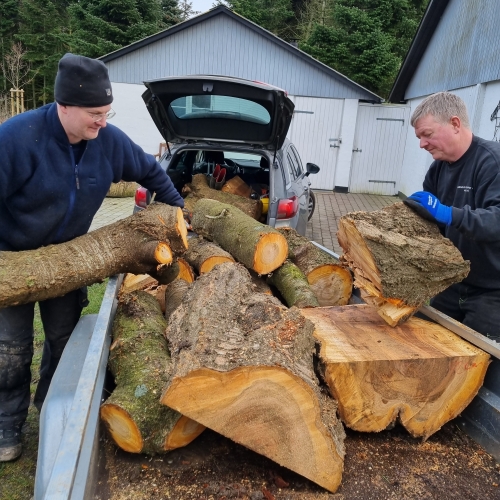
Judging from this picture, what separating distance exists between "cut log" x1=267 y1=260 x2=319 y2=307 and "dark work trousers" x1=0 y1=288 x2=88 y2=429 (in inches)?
54.5

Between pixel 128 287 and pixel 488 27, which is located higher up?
pixel 488 27

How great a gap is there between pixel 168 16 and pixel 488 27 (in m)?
20.3

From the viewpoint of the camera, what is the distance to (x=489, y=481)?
1.87 meters

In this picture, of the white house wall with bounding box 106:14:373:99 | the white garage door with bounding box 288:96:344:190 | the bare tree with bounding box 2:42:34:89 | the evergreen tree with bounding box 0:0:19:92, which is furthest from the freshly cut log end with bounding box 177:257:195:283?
the evergreen tree with bounding box 0:0:19:92

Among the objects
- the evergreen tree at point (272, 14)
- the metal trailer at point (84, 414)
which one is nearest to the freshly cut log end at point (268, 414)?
the metal trailer at point (84, 414)

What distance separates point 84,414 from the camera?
1477 mm

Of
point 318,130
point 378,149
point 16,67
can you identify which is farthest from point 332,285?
point 16,67

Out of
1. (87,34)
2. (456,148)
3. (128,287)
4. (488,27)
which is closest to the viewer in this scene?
(456,148)

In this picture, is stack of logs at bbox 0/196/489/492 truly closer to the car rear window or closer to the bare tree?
the car rear window

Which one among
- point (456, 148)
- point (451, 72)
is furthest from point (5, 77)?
point (456, 148)

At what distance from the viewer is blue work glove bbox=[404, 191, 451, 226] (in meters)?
2.25

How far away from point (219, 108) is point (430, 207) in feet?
9.83

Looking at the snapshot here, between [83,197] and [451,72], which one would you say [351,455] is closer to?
[83,197]

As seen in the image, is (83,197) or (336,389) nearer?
(336,389)
